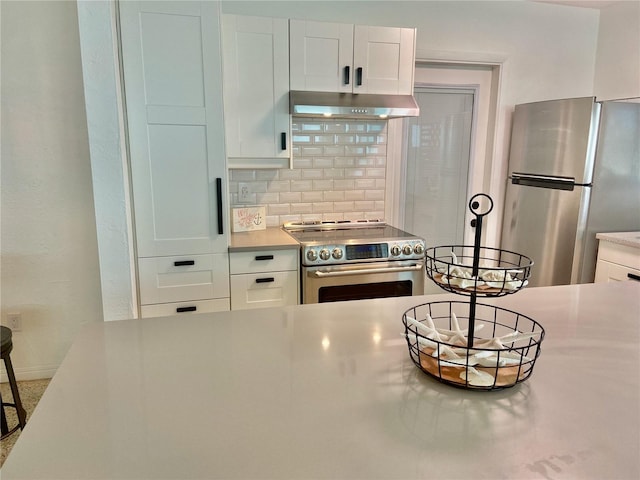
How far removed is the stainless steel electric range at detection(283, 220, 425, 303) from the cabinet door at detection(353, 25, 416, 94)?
0.99m

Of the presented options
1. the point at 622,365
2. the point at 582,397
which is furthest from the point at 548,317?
the point at 582,397

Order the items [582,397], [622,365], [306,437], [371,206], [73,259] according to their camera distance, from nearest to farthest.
Result: [306,437] → [582,397] → [622,365] → [73,259] → [371,206]

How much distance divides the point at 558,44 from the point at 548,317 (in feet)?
10.3

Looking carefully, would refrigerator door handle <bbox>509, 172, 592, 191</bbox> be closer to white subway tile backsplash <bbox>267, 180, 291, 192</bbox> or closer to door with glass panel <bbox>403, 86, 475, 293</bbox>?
door with glass panel <bbox>403, 86, 475, 293</bbox>

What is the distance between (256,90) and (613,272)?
2574 mm

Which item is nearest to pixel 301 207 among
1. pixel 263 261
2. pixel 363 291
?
pixel 263 261

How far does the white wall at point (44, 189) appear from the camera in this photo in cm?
253

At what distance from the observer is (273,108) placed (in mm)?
2859

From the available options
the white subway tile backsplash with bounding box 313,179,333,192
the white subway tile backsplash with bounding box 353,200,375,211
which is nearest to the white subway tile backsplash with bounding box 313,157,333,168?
the white subway tile backsplash with bounding box 313,179,333,192

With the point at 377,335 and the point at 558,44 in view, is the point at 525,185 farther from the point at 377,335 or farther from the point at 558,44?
the point at 377,335

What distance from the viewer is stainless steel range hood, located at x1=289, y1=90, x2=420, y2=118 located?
9.25ft

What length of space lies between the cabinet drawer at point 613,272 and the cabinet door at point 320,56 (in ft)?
6.81

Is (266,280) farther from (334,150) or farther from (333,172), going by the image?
(334,150)

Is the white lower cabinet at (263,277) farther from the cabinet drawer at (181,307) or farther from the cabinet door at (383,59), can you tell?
the cabinet door at (383,59)
